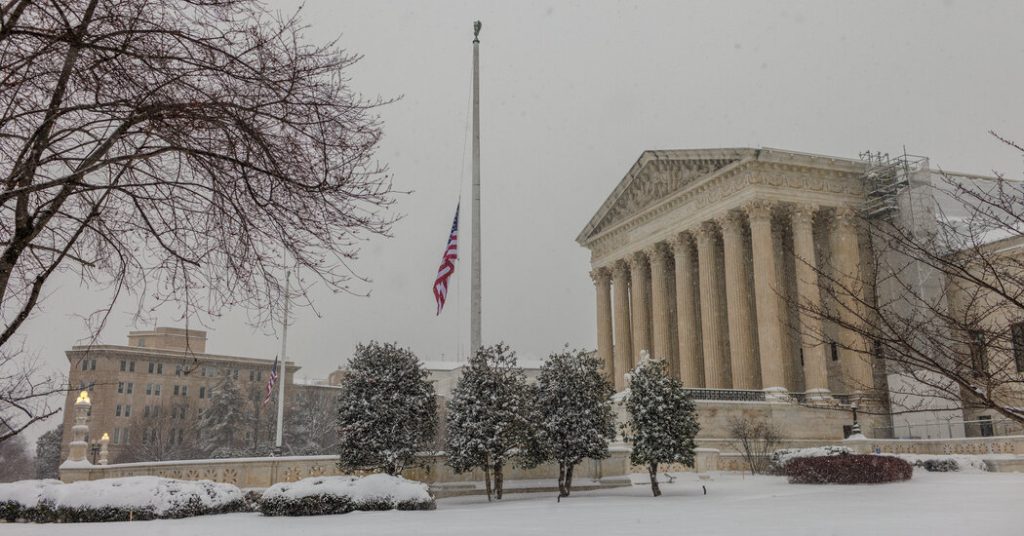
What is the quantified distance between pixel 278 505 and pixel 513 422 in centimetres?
850

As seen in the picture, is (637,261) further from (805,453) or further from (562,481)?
(562,481)

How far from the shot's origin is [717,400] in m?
38.4

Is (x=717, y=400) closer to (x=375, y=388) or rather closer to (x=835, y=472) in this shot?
(x=835, y=472)

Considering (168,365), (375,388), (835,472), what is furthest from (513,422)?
(168,365)

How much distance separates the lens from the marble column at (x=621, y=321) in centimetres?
5528

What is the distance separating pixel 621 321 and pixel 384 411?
33.5 metres

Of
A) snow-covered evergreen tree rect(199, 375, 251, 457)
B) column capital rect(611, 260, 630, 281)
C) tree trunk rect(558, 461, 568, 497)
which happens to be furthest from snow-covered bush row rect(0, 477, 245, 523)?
snow-covered evergreen tree rect(199, 375, 251, 457)

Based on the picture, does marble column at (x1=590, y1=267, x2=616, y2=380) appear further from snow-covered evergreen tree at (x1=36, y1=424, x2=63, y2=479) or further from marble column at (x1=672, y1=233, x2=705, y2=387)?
snow-covered evergreen tree at (x1=36, y1=424, x2=63, y2=479)

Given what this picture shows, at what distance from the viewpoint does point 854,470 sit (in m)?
24.6

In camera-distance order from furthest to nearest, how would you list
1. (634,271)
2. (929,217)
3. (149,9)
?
(634,271)
(929,217)
(149,9)

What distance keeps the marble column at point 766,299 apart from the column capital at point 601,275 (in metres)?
16.7

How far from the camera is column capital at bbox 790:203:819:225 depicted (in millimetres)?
42125

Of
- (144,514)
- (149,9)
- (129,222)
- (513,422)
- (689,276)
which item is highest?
(689,276)

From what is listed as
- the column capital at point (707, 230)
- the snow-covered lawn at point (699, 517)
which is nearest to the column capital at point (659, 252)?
the column capital at point (707, 230)
